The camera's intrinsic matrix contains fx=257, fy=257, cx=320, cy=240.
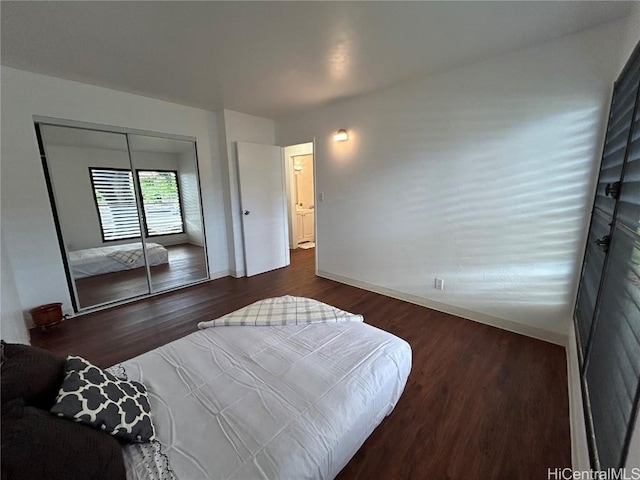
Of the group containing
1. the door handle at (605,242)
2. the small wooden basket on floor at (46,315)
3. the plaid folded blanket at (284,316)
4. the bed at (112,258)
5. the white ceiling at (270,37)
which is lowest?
the small wooden basket on floor at (46,315)

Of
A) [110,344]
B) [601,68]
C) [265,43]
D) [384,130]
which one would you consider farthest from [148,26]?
[601,68]

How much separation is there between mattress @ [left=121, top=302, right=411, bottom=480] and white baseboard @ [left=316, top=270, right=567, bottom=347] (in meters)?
1.60

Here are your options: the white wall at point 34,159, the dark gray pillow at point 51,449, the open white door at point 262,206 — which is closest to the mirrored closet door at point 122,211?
the white wall at point 34,159

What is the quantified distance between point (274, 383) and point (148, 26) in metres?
2.45

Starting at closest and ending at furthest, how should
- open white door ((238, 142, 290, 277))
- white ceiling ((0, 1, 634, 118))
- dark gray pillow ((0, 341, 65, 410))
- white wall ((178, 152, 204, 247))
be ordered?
1. dark gray pillow ((0, 341, 65, 410))
2. white ceiling ((0, 1, 634, 118))
3. white wall ((178, 152, 204, 247))
4. open white door ((238, 142, 290, 277))

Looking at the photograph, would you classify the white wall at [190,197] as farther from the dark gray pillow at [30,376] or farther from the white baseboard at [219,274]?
the dark gray pillow at [30,376]

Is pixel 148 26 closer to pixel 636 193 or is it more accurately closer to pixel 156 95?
pixel 156 95

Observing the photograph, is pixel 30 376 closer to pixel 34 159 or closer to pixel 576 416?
pixel 576 416

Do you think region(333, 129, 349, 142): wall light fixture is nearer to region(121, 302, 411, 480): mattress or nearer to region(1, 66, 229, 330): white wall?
region(1, 66, 229, 330): white wall

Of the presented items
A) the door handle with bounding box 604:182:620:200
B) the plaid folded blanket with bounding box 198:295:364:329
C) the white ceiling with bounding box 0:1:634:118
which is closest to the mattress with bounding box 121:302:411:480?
the plaid folded blanket with bounding box 198:295:364:329

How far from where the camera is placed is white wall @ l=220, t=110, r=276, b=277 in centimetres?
383

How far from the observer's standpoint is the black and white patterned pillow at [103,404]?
85 centimetres

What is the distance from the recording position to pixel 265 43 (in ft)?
6.56

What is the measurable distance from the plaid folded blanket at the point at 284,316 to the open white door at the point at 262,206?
93.2 inches
